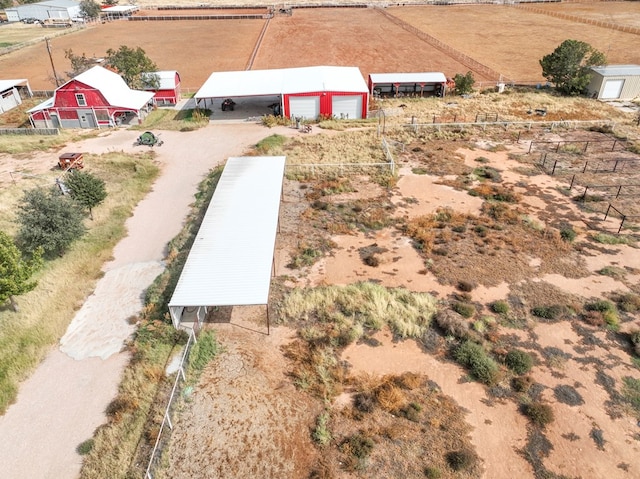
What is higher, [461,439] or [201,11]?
[201,11]

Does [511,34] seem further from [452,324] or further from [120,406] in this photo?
[120,406]

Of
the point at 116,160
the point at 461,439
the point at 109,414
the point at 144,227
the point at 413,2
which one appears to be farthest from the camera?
the point at 413,2

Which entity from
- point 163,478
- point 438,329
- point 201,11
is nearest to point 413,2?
point 201,11

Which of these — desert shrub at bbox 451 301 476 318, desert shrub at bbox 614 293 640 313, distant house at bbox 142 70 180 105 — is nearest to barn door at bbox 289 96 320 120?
distant house at bbox 142 70 180 105

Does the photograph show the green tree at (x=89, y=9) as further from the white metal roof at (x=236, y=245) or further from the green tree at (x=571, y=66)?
the white metal roof at (x=236, y=245)

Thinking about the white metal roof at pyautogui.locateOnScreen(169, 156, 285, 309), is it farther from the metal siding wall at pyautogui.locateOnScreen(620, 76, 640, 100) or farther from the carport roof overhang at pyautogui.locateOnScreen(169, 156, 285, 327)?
the metal siding wall at pyautogui.locateOnScreen(620, 76, 640, 100)

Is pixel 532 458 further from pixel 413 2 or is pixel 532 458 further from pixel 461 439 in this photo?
pixel 413 2

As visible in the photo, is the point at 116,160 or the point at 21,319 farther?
the point at 116,160
